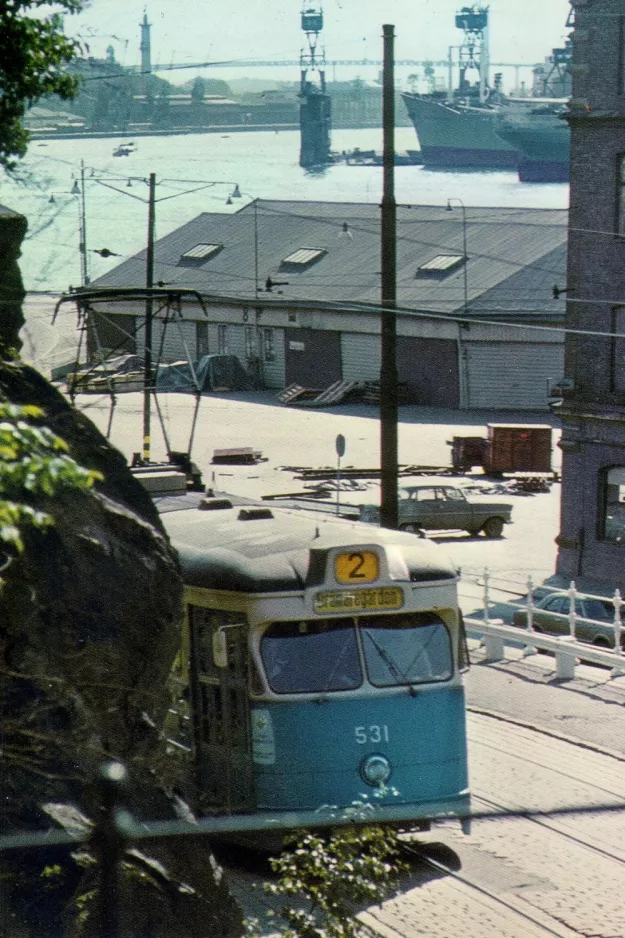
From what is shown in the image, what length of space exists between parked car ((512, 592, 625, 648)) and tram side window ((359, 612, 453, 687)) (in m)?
11.9

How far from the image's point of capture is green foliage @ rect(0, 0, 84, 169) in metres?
16.1

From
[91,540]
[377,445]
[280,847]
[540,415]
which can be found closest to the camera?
[91,540]

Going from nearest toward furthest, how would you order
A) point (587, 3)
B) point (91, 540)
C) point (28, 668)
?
point (28, 668) → point (91, 540) → point (587, 3)

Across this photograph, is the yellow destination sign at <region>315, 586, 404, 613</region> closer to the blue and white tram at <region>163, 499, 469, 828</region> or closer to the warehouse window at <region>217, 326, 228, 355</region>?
the blue and white tram at <region>163, 499, 469, 828</region>

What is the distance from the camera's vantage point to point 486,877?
13.6m

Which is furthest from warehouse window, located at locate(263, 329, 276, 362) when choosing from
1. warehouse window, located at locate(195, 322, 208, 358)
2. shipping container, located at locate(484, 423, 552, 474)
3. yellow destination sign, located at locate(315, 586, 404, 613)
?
yellow destination sign, located at locate(315, 586, 404, 613)

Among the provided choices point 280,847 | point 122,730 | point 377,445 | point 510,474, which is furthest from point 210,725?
point 377,445

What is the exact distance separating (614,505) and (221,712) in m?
26.7

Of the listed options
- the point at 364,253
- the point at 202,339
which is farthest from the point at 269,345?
the point at 364,253

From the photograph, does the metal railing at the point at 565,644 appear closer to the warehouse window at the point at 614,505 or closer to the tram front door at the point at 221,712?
the tram front door at the point at 221,712

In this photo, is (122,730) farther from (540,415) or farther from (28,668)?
(540,415)

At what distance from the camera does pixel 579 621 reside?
1036 inches

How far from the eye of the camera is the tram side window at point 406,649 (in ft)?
43.7

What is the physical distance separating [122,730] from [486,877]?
221 inches
